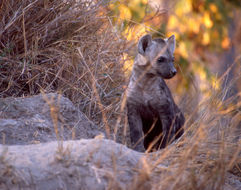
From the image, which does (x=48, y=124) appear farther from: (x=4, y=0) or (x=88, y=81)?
(x=4, y=0)

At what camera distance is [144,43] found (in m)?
4.33

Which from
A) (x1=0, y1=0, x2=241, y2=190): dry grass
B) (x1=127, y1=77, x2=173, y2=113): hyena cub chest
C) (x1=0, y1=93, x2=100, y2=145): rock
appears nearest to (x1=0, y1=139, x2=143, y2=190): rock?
(x1=0, y1=93, x2=100, y2=145): rock

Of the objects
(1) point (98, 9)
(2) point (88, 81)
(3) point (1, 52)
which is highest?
(1) point (98, 9)

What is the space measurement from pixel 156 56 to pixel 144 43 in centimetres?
24

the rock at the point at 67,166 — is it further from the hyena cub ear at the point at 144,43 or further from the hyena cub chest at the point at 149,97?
the hyena cub ear at the point at 144,43

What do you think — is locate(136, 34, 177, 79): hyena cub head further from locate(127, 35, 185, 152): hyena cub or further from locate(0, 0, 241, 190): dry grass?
locate(0, 0, 241, 190): dry grass

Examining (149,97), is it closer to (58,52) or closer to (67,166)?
(58,52)

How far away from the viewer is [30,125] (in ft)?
11.9

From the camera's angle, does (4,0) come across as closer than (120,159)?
No

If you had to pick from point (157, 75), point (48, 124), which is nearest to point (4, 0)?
point (48, 124)

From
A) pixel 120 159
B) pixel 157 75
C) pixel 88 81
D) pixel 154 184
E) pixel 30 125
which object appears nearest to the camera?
pixel 154 184

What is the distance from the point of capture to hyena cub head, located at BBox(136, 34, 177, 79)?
4.13m

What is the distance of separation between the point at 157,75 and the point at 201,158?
1.30 meters

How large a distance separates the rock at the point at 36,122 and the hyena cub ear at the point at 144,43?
92 cm
